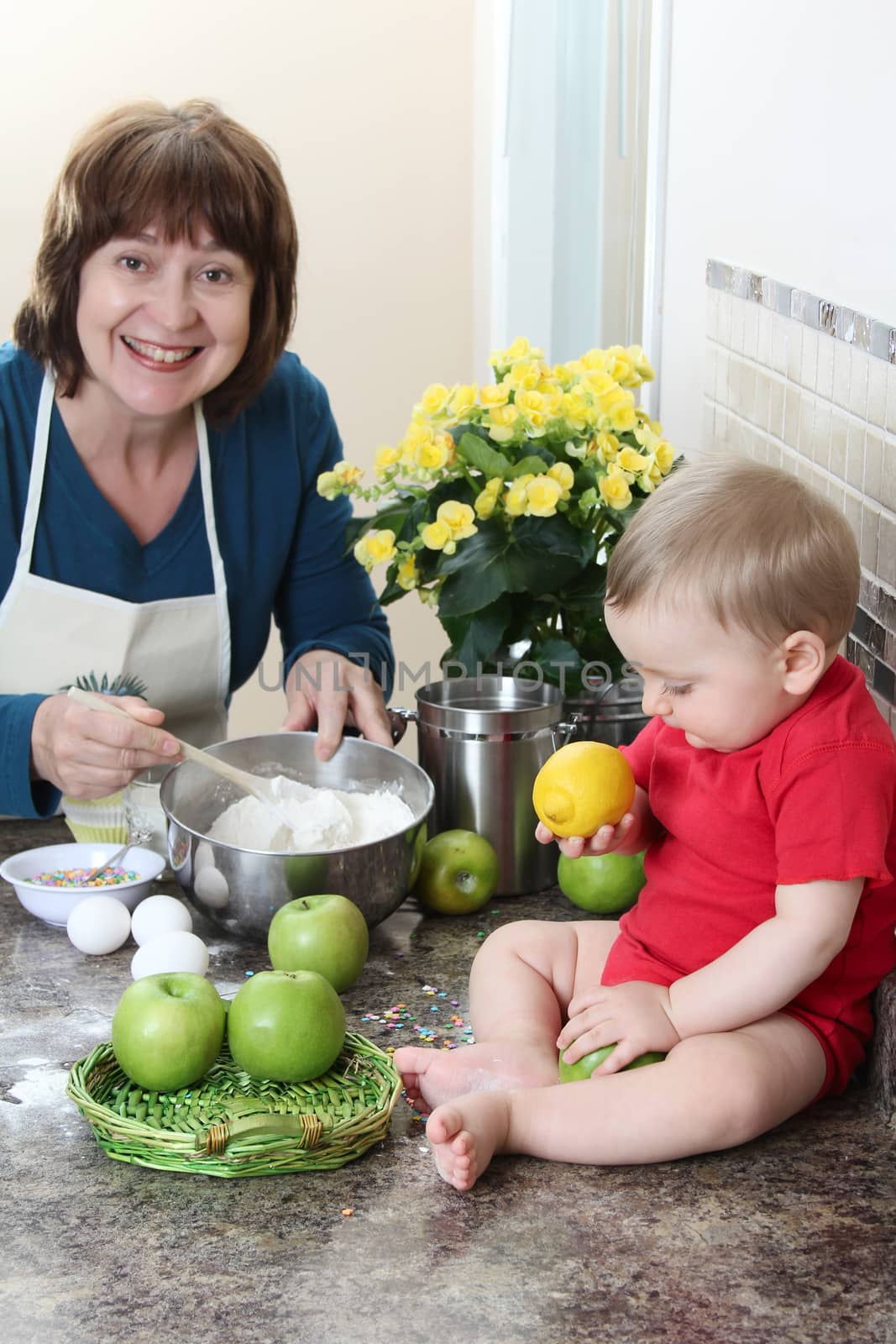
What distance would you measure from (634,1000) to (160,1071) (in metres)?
0.34

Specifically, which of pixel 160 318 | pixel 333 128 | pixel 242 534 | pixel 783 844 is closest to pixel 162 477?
pixel 242 534

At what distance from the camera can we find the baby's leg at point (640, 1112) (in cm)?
92

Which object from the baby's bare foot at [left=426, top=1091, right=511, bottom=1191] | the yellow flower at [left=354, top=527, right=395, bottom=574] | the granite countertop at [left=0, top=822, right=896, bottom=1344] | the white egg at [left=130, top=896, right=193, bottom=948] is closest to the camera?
the granite countertop at [left=0, top=822, right=896, bottom=1344]

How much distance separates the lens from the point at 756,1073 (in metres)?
0.94

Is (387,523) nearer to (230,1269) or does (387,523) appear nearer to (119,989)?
(119,989)

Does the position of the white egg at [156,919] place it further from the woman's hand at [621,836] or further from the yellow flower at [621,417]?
the yellow flower at [621,417]

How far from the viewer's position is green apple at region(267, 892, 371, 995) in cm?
112

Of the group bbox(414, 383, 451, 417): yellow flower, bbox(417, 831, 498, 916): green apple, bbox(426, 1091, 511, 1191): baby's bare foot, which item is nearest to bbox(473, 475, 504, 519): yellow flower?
bbox(414, 383, 451, 417): yellow flower

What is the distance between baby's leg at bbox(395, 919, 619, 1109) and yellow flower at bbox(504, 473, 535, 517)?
42cm

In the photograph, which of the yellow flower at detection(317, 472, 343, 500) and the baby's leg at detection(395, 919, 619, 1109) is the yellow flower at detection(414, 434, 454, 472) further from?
the baby's leg at detection(395, 919, 619, 1109)

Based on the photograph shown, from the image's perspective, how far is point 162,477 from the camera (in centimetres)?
176

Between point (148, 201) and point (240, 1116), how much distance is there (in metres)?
1.02

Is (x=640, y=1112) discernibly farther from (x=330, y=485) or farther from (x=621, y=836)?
(x=330, y=485)

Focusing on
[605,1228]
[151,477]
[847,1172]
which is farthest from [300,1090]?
[151,477]
